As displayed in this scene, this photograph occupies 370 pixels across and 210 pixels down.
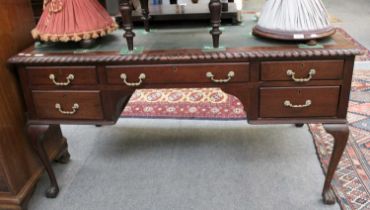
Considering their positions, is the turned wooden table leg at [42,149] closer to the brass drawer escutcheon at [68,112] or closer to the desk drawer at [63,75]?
the brass drawer escutcheon at [68,112]

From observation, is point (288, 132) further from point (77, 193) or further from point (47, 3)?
point (47, 3)

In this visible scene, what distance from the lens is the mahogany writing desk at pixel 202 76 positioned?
133cm

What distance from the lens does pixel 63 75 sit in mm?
1435

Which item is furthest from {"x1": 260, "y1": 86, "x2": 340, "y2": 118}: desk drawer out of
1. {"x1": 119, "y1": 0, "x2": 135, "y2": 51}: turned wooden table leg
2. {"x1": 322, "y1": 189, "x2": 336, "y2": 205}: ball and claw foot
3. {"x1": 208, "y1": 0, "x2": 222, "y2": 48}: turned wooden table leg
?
{"x1": 119, "y1": 0, "x2": 135, "y2": 51}: turned wooden table leg

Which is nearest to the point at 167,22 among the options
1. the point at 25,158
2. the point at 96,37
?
the point at 96,37

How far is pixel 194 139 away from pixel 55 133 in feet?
2.63

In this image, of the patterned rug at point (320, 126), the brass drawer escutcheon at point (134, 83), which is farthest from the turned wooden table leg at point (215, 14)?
the patterned rug at point (320, 126)

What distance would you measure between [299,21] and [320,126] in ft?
3.42

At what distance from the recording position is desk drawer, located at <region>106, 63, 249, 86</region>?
4.49 ft

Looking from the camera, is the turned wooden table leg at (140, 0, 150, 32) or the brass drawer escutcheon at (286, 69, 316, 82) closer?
the brass drawer escutcheon at (286, 69, 316, 82)

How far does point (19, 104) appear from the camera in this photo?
1.59m

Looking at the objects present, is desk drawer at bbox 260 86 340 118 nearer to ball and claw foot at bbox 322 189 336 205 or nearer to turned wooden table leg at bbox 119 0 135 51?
ball and claw foot at bbox 322 189 336 205

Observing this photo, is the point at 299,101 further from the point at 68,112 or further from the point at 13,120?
the point at 13,120

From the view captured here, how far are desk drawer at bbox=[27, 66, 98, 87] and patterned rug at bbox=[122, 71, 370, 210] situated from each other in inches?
41.0
